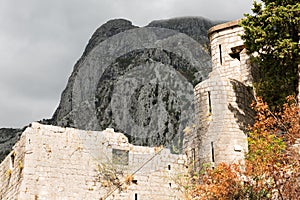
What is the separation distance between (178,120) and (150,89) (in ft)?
23.5

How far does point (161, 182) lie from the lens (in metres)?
16.0

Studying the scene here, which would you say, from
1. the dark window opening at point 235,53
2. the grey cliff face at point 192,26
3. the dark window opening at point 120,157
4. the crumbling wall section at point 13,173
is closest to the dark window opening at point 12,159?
the crumbling wall section at point 13,173

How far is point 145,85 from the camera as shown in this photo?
41.4m

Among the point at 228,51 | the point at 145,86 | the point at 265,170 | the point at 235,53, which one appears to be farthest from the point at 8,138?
the point at 265,170

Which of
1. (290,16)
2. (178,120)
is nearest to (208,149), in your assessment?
(290,16)

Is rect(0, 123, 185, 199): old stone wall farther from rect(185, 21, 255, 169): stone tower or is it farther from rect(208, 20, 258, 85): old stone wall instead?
rect(208, 20, 258, 85): old stone wall

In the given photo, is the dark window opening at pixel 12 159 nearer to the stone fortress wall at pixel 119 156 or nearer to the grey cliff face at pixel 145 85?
the stone fortress wall at pixel 119 156

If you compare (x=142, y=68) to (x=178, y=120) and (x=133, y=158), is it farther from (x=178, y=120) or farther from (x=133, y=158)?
(x=133, y=158)

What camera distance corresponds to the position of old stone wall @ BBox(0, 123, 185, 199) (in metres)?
14.7

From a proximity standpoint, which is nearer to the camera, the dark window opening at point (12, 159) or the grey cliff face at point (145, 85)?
the dark window opening at point (12, 159)

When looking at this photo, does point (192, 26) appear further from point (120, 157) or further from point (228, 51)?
point (120, 157)

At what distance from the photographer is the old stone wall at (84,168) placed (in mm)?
14734

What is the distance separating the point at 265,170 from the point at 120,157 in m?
4.25

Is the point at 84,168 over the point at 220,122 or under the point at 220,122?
under
